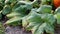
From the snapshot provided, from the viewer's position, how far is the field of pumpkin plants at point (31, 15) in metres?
3.19

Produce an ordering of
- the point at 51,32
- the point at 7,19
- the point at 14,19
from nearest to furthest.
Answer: the point at 51,32
the point at 14,19
the point at 7,19

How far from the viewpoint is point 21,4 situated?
152 inches

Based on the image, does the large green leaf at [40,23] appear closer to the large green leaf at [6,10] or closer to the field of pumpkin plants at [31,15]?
the field of pumpkin plants at [31,15]

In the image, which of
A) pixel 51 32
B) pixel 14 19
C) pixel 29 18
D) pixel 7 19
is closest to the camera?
pixel 51 32

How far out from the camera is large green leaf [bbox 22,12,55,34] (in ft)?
10.3

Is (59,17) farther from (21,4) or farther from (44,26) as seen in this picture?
(21,4)

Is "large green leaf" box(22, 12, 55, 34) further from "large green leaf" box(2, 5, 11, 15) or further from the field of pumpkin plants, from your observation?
"large green leaf" box(2, 5, 11, 15)

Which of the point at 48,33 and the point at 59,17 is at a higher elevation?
the point at 59,17

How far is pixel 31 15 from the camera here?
3.35 m

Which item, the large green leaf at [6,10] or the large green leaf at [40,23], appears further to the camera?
the large green leaf at [6,10]

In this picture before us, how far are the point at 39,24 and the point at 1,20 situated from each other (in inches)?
39.9

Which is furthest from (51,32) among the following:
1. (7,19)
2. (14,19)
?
(7,19)

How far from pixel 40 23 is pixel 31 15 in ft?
0.68

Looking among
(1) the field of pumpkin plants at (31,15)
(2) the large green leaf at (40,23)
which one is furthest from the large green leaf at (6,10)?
(2) the large green leaf at (40,23)
